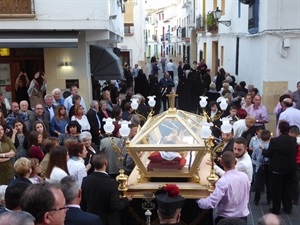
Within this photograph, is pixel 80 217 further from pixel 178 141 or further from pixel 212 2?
pixel 212 2

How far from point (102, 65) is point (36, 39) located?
9.47ft

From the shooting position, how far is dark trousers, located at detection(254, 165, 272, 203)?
705cm

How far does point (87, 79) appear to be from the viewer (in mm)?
12023

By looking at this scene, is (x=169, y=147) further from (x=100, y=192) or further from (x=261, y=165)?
(x=261, y=165)

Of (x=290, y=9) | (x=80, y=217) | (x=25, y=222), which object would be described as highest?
(x=290, y=9)

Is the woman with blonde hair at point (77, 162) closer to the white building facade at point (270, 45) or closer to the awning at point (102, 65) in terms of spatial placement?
the awning at point (102, 65)

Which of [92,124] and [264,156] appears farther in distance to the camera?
[92,124]

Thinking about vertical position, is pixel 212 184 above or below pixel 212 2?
below

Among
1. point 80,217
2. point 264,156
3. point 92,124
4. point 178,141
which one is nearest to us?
point 80,217

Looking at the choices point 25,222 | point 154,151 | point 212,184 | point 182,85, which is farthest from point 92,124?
point 182,85

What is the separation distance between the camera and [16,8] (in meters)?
10.7

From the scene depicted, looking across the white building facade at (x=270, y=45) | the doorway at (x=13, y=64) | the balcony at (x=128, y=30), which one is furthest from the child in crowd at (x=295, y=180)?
the balcony at (x=128, y=30)

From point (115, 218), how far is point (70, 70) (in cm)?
740

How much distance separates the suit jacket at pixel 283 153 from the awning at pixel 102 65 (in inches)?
283
